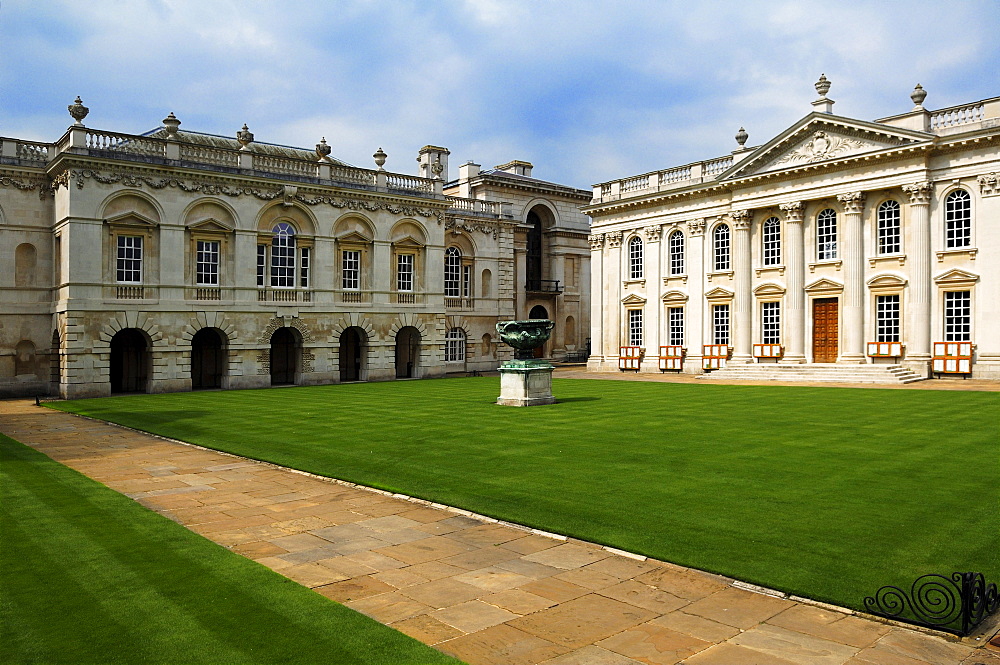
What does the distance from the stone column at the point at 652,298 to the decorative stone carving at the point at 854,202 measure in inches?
432

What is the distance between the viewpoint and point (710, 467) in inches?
478

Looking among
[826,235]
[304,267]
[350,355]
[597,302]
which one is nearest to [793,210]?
[826,235]

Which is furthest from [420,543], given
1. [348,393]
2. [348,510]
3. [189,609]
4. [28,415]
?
[348,393]

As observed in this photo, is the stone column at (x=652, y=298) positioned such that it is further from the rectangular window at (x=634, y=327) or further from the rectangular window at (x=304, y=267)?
the rectangular window at (x=304, y=267)

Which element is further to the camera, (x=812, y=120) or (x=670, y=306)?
(x=670, y=306)

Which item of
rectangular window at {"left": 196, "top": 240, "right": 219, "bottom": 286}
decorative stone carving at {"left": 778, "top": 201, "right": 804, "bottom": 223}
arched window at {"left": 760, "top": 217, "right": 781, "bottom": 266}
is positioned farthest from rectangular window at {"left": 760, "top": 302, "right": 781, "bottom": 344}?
rectangular window at {"left": 196, "top": 240, "right": 219, "bottom": 286}

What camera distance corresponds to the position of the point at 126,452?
1541cm

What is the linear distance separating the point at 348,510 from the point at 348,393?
2113 centimetres

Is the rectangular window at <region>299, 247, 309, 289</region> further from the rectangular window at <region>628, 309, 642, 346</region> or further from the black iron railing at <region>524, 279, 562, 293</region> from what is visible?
the black iron railing at <region>524, 279, 562, 293</region>

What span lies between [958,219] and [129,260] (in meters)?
35.5

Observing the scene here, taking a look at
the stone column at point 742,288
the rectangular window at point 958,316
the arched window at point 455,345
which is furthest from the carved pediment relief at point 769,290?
the arched window at point 455,345

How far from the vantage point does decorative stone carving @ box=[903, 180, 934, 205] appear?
3288cm

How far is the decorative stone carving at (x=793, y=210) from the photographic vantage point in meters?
37.6

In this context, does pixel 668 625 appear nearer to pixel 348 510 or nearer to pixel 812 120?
pixel 348 510
